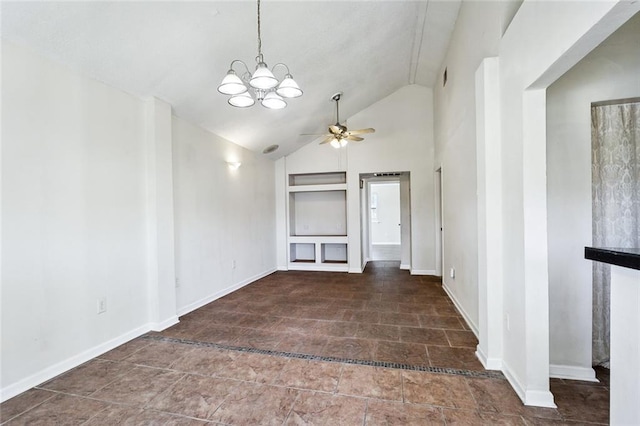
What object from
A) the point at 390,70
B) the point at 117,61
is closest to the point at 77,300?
the point at 117,61

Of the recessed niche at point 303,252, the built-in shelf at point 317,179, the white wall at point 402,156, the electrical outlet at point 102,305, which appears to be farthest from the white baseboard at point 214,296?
the built-in shelf at point 317,179

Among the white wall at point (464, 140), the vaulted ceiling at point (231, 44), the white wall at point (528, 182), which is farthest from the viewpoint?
the white wall at point (464, 140)

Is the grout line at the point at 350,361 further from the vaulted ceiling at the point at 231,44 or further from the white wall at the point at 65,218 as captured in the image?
the vaulted ceiling at the point at 231,44

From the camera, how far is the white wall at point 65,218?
2.06 m

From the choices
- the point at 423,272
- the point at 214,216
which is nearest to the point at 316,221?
the point at 423,272

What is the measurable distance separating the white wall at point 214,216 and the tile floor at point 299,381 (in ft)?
2.27

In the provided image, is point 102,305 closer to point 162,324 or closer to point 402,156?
point 162,324

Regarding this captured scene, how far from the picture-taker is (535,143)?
6.09 feet

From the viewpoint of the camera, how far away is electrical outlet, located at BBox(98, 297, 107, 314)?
2.66 metres

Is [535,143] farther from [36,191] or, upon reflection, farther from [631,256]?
[36,191]

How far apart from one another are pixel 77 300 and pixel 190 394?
137cm

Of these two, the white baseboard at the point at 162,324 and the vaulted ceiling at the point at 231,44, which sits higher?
the vaulted ceiling at the point at 231,44

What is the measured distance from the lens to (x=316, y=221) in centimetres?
711

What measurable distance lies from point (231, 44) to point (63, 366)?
10.7ft
